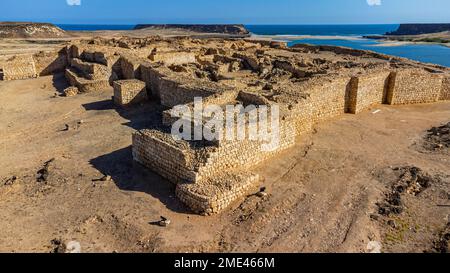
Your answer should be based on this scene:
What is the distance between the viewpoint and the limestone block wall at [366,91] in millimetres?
13500

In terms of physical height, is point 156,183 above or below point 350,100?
below

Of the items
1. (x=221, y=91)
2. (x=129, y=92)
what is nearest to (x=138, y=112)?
(x=129, y=92)

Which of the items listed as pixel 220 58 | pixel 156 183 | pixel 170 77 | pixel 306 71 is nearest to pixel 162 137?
pixel 156 183

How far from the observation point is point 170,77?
1384cm

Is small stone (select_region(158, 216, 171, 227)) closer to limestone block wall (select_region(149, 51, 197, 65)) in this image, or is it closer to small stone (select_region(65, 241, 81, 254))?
small stone (select_region(65, 241, 81, 254))

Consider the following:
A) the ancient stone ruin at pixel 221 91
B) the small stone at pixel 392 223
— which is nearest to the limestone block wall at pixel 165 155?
the ancient stone ruin at pixel 221 91

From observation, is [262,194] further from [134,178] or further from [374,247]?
[134,178]

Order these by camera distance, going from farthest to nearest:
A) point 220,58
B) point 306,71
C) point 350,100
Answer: point 220,58, point 306,71, point 350,100

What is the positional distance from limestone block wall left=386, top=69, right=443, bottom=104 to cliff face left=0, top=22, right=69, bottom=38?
58.6 metres

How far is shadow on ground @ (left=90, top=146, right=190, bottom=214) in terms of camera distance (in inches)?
295

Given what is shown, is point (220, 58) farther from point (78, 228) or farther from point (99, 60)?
point (78, 228)

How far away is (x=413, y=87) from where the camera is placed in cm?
1518

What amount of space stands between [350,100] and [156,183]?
892cm
